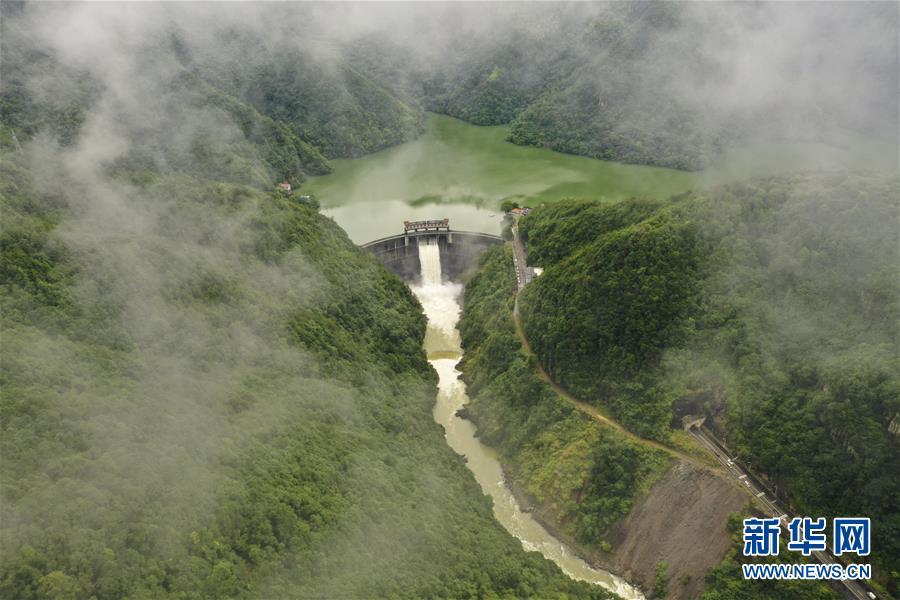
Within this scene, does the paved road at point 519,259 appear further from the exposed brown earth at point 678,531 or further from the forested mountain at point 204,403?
the exposed brown earth at point 678,531

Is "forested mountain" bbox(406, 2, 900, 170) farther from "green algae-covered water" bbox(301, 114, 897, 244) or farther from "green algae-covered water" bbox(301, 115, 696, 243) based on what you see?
"green algae-covered water" bbox(301, 115, 696, 243)

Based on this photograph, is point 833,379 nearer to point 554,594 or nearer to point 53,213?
point 554,594

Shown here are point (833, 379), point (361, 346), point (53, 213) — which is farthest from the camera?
point (361, 346)

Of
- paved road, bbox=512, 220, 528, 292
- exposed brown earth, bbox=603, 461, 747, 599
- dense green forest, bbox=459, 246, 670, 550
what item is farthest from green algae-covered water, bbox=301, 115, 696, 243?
exposed brown earth, bbox=603, 461, 747, 599

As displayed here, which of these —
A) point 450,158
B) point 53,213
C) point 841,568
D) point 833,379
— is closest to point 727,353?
point 833,379

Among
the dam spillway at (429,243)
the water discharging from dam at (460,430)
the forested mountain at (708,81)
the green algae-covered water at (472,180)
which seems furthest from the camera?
the forested mountain at (708,81)

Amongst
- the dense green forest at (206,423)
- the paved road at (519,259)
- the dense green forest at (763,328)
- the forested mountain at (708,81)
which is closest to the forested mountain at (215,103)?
the dense green forest at (206,423)
